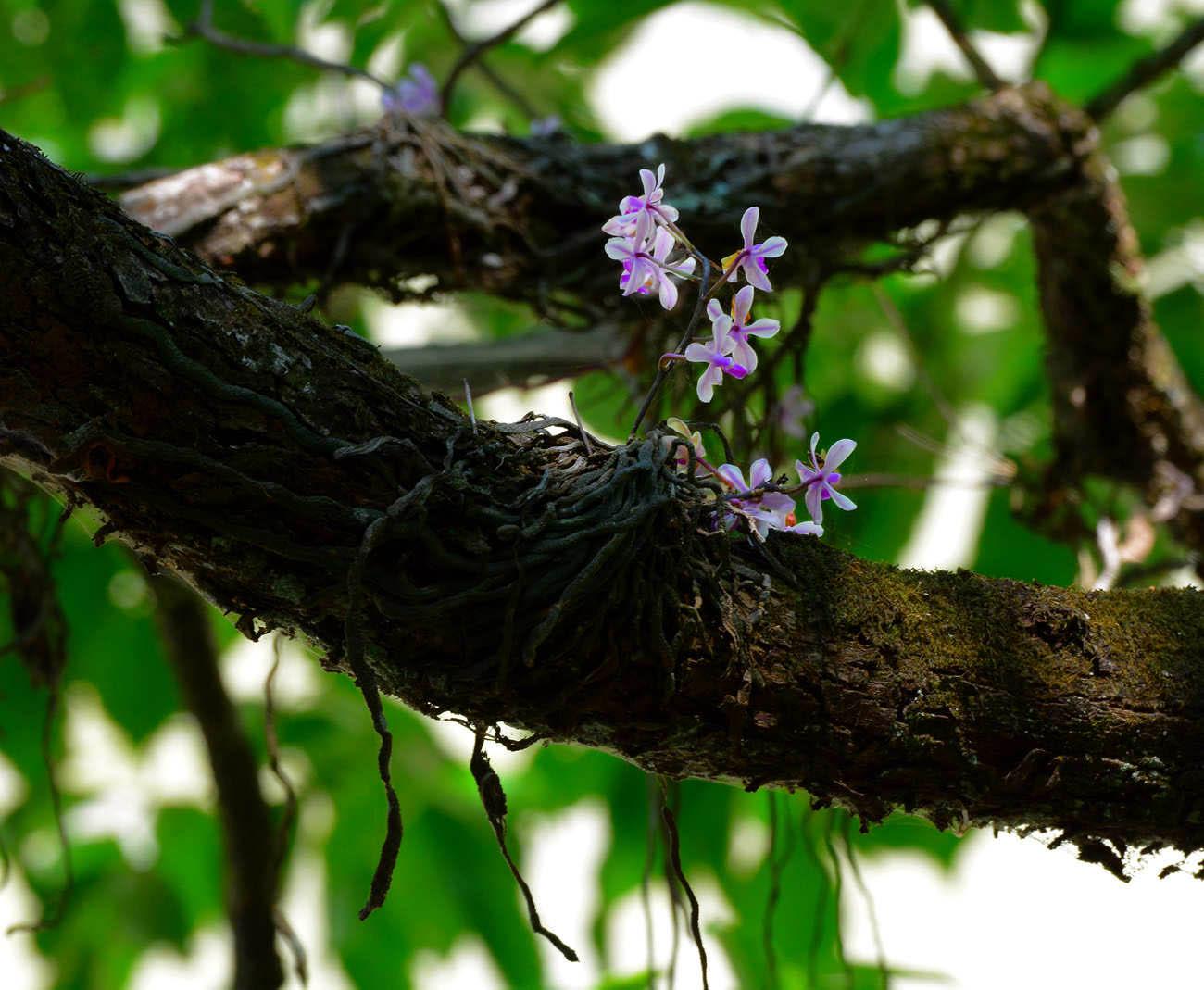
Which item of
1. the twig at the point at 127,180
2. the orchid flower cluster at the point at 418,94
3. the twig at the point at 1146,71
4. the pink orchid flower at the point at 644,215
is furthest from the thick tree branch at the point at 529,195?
the pink orchid flower at the point at 644,215

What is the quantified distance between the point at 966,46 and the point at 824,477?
3.96ft

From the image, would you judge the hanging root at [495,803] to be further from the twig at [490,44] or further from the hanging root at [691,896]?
the twig at [490,44]

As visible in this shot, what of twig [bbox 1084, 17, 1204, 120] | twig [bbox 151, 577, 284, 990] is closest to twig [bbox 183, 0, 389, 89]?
twig [bbox 151, 577, 284, 990]

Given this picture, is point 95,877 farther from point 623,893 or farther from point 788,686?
point 788,686

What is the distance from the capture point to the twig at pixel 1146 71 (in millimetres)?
1502

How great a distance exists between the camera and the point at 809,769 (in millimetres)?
595

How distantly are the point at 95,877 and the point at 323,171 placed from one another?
1.07m

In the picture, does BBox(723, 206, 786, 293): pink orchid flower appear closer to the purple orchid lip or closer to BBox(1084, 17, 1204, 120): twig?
the purple orchid lip

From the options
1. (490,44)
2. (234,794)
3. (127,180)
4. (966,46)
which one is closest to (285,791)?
(127,180)

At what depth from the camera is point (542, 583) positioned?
1.70 feet

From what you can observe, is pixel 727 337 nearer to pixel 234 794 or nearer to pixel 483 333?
pixel 234 794

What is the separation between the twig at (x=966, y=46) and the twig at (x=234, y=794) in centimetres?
122

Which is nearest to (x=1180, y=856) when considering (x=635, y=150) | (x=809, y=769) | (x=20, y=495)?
(x=809, y=769)

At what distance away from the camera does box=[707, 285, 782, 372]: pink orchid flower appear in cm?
55
